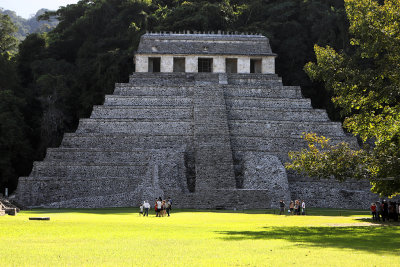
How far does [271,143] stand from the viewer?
109 feet

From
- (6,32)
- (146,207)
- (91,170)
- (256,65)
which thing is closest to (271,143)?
(91,170)

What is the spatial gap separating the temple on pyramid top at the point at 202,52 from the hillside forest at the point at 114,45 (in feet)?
10.7

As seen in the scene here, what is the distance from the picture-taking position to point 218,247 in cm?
1164

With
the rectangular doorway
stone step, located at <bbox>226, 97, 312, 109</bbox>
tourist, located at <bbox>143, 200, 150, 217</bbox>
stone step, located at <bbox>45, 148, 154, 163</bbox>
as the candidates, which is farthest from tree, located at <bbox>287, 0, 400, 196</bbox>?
the rectangular doorway

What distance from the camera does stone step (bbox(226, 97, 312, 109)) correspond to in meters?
38.6

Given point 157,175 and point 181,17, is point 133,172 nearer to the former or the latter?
point 157,175

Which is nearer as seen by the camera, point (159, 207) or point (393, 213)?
point (393, 213)

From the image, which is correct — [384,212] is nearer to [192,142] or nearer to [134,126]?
[192,142]

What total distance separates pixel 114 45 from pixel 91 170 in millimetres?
23285

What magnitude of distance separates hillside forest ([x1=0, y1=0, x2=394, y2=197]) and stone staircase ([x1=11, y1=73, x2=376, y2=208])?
6.85m

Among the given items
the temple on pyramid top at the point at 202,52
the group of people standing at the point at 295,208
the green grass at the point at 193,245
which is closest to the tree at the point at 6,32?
the temple on pyramid top at the point at 202,52

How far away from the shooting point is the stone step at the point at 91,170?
1180 inches

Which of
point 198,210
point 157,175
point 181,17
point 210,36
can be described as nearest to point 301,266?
point 198,210

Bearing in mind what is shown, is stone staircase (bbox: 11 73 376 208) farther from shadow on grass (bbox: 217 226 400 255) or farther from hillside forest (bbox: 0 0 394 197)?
shadow on grass (bbox: 217 226 400 255)
